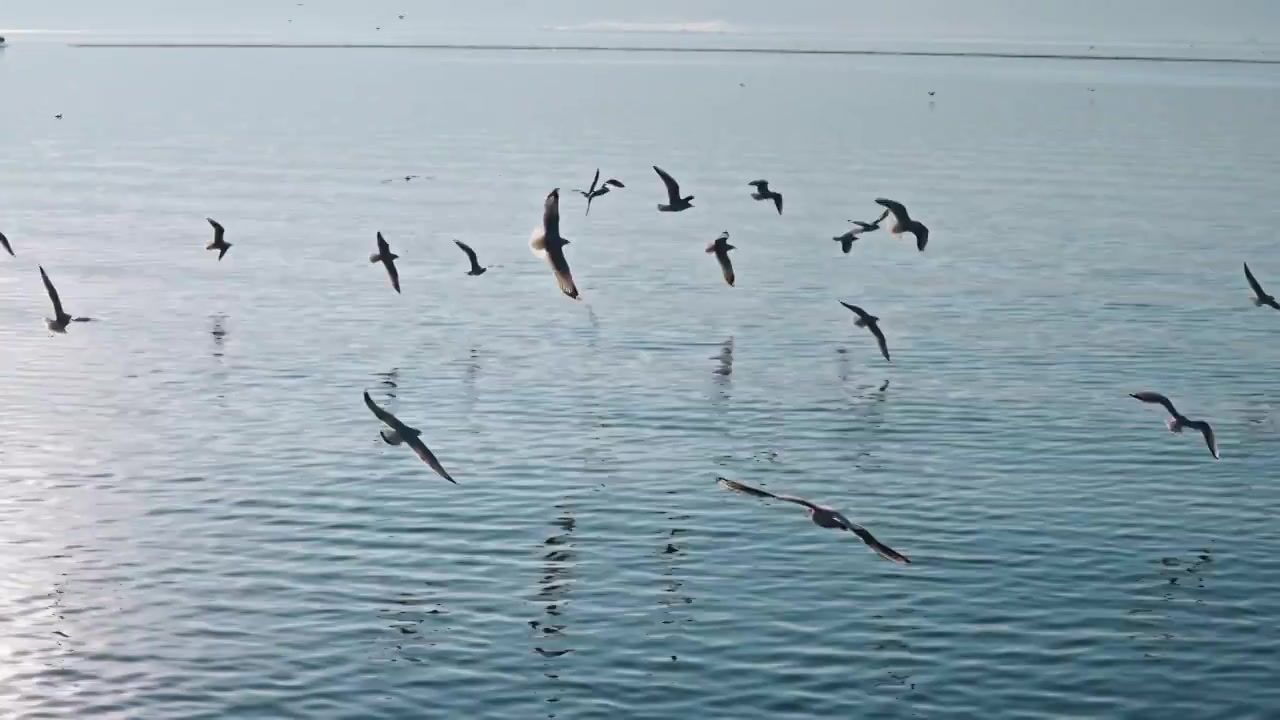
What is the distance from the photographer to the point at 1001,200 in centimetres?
13912

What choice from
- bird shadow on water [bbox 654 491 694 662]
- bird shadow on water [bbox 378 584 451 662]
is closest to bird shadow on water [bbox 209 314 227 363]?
bird shadow on water [bbox 654 491 694 662]

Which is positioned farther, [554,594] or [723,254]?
[723,254]

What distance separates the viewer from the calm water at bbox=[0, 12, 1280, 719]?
135ft

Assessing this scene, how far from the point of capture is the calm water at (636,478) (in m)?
41.3

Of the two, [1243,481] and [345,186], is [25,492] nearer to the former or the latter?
[1243,481]

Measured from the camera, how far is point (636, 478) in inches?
2269

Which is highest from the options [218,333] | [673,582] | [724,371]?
[218,333]

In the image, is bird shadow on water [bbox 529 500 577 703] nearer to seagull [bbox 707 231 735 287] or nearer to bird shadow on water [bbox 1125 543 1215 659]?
seagull [bbox 707 231 735 287]

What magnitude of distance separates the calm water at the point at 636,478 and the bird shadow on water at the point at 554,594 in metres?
0.11

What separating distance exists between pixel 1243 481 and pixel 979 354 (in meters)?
21.0

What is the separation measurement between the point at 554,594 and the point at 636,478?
39.0ft

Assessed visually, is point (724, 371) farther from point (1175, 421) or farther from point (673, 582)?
point (673, 582)

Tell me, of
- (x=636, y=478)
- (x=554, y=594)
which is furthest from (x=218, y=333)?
(x=554, y=594)

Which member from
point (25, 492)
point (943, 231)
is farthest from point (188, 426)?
point (943, 231)
